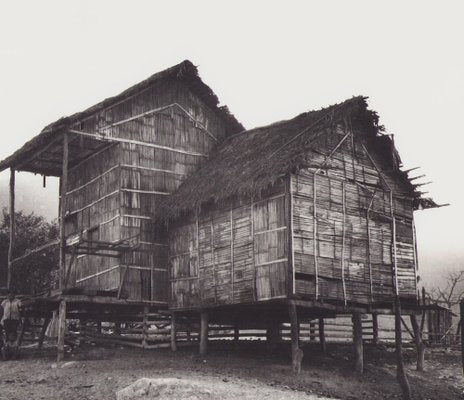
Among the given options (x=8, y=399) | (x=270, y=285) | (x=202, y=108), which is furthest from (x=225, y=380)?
(x=202, y=108)

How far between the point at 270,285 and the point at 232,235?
2321 millimetres

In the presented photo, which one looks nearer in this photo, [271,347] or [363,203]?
[363,203]

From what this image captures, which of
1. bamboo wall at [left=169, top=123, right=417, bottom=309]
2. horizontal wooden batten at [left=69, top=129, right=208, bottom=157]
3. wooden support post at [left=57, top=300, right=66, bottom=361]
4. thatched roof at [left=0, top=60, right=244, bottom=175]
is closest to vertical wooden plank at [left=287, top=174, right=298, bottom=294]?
bamboo wall at [left=169, top=123, right=417, bottom=309]

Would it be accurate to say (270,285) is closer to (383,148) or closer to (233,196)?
(233,196)

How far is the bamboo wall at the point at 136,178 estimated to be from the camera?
68.6 ft

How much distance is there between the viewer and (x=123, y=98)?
21.6 metres

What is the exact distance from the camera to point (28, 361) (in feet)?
62.1

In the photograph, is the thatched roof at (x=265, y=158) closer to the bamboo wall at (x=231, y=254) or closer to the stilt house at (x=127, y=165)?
the bamboo wall at (x=231, y=254)

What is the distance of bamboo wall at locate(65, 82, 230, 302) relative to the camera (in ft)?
68.6

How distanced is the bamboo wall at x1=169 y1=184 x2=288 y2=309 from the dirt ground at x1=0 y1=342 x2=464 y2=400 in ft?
6.66

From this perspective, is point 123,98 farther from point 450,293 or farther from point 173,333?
point 450,293

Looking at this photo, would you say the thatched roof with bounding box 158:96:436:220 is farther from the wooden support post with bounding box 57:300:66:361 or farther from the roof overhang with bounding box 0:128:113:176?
the wooden support post with bounding box 57:300:66:361

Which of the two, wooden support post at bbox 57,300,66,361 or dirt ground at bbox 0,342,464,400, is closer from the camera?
dirt ground at bbox 0,342,464,400

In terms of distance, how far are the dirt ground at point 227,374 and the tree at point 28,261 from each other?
33.4ft
